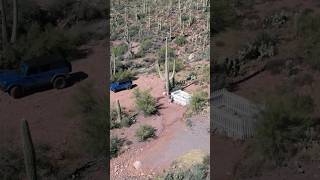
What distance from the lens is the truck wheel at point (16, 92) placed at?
12000 millimetres

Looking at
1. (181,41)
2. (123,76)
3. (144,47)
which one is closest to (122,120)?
(123,76)

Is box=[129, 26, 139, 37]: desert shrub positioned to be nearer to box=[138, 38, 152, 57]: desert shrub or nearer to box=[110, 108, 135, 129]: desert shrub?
box=[138, 38, 152, 57]: desert shrub

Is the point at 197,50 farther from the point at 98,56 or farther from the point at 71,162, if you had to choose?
the point at 71,162

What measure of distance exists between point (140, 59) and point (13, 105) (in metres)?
3.06

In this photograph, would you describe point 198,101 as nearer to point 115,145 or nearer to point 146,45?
point 115,145

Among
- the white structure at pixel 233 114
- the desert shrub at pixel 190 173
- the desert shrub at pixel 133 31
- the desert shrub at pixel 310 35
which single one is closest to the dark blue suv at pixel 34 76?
the desert shrub at pixel 133 31

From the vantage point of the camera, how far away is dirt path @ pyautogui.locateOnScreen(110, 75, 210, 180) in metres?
10.6

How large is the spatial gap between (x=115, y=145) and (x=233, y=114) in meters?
2.15

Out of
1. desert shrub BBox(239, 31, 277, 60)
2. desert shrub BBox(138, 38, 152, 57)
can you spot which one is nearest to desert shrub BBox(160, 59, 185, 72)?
desert shrub BBox(138, 38, 152, 57)

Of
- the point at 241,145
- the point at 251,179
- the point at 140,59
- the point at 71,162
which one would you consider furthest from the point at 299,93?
the point at 71,162

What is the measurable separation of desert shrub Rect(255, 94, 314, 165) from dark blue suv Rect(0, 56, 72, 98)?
3.91 m

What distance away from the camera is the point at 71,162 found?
10.6 metres

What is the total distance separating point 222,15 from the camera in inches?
596

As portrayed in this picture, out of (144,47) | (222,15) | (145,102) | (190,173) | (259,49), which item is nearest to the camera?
(190,173)
